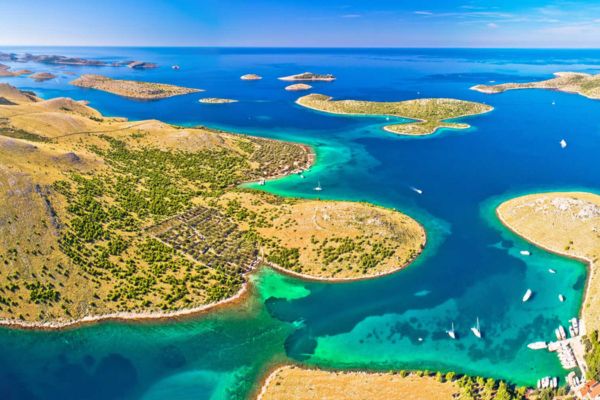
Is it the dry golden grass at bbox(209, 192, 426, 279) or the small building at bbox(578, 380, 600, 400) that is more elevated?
→ the dry golden grass at bbox(209, 192, 426, 279)

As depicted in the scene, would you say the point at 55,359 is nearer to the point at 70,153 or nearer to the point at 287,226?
the point at 287,226

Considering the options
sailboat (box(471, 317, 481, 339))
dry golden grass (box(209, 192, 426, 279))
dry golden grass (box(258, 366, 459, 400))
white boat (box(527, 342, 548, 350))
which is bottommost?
dry golden grass (box(258, 366, 459, 400))

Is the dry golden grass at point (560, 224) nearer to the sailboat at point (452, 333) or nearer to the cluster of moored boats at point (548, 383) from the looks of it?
the cluster of moored boats at point (548, 383)

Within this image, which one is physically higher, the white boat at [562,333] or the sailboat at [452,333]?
the white boat at [562,333]

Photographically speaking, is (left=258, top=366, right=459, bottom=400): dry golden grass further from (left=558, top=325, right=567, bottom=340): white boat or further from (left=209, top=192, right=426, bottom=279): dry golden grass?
(left=558, top=325, right=567, bottom=340): white boat

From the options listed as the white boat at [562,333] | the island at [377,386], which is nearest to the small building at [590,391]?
the island at [377,386]

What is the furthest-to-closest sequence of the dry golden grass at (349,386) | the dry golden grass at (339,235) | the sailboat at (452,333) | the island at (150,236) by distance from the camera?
the dry golden grass at (339,235)
the island at (150,236)
the sailboat at (452,333)
the dry golden grass at (349,386)

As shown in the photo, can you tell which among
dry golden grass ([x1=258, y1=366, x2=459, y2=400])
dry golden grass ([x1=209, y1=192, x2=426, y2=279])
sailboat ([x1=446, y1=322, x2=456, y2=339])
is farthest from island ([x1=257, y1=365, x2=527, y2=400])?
dry golden grass ([x1=209, y1=192, x2=426, y2=279])

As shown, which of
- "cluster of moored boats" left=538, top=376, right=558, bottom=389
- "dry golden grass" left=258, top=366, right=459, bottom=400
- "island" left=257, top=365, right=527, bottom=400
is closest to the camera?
"island" left=257, top=365, right=527, bottom=400
